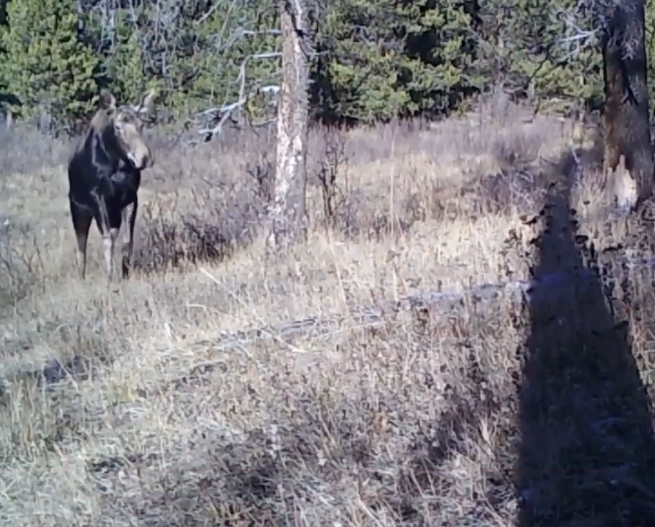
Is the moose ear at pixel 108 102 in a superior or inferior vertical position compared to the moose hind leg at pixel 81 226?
superior

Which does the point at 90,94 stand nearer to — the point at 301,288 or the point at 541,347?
the point at 301,288

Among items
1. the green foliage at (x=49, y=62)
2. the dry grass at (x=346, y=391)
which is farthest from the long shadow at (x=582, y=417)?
the green foliage at (x=49, y=62)

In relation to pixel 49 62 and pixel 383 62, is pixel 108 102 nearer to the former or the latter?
pixel 383 62

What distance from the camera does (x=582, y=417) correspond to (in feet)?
13.7

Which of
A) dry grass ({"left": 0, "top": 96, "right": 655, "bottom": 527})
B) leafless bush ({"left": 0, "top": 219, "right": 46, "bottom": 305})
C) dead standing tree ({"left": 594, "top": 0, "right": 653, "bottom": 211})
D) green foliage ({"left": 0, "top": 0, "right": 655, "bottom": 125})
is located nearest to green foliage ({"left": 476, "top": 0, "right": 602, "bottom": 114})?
green foliage ({"left": 0, "top": 0, "right": 655, "bottom": 125})

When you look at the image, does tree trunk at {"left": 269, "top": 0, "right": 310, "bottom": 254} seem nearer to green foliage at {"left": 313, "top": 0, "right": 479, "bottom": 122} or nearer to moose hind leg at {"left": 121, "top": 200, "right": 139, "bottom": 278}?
moose hind leg at {"left": 121, "top": 200, "right": 139, "bottom": 278}

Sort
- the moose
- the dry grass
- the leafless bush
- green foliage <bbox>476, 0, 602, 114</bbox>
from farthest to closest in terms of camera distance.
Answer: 1. green foliage <bbox>476, 0, 602, 114</bbox>
2. the moose
3. the leafless bush
4. the dry grass

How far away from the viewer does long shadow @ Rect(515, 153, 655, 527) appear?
3.56 meters

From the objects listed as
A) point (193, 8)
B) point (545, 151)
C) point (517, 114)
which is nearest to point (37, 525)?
point (193, 8)

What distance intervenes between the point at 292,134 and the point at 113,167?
5.90ft

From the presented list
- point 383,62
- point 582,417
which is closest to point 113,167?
point 582,417

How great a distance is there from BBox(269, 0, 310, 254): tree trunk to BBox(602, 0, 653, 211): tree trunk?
298 cm

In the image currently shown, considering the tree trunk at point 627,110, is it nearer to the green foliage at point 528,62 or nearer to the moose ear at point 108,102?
the moose ear at point 108,102

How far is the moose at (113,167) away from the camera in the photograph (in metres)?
9.22
